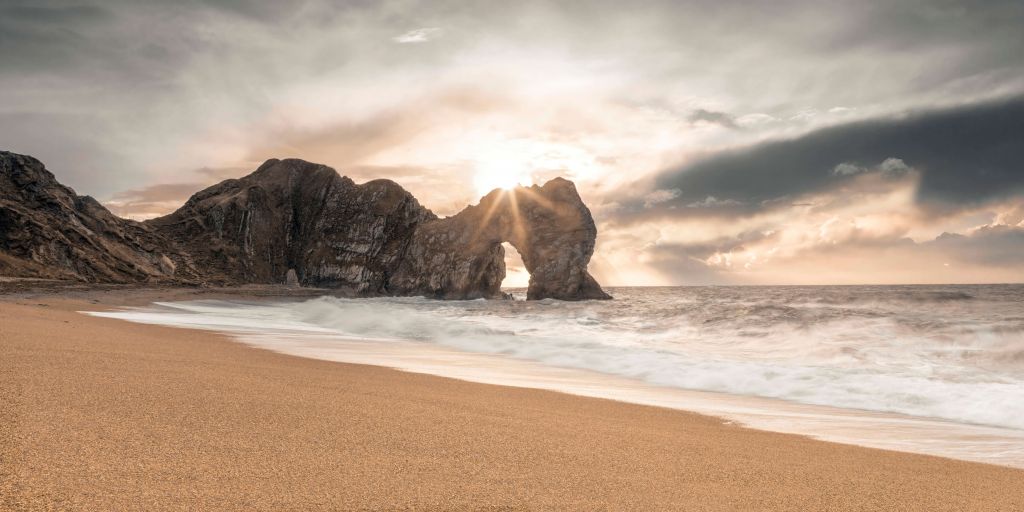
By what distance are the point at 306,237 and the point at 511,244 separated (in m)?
46.1

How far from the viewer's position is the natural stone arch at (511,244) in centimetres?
7325

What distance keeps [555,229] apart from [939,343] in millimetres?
60080

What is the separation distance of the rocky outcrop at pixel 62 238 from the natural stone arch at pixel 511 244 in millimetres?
32024

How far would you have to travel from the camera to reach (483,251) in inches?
3172

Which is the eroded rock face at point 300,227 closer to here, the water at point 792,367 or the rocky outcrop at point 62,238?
the rocky outcrop at point 62,238

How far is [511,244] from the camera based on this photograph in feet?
266

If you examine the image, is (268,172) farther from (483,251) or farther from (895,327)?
(895,327)

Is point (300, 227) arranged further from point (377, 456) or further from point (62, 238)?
point (377, 456)

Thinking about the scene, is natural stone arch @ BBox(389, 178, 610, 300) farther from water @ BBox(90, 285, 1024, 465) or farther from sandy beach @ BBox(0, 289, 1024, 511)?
sandy beach @ BBox(0, 289, 1024, 511)

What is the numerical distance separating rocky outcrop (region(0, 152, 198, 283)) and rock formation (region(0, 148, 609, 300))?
0.45 ft

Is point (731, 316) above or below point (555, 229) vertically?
below

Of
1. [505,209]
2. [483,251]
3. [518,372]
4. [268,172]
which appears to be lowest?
[518,372]

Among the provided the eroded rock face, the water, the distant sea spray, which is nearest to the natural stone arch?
the eroded rock face

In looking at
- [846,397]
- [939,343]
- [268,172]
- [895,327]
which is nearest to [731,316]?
[895,327]
